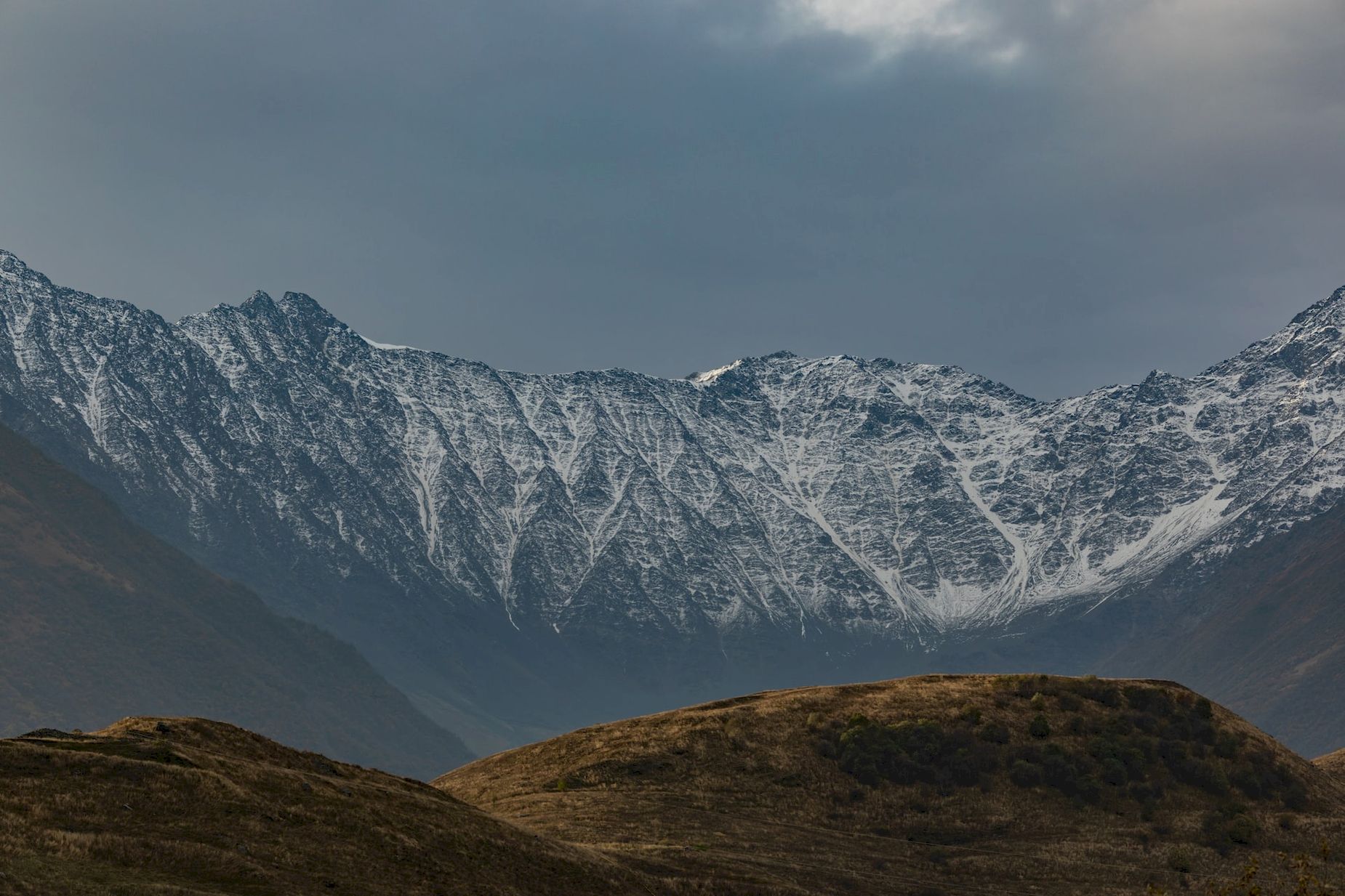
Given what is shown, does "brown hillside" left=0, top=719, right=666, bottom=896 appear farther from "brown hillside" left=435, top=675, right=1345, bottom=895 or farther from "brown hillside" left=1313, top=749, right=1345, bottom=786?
"brown hillside" left=1313, top=749, right=1345, bottom=786

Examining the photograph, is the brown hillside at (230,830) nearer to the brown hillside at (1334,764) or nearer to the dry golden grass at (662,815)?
the dry golden grass at (662,815)

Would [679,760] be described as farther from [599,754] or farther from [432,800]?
[432,800]

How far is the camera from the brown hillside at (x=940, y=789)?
86.2 meters

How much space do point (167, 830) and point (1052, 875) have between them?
54841 mm

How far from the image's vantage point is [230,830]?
54906mm

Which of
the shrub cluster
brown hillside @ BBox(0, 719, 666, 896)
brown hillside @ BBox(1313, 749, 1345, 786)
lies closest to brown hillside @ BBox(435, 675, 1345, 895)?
the shrub cluster

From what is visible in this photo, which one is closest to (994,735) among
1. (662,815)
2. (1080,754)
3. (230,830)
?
(1080,754)

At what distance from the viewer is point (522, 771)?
106 metres

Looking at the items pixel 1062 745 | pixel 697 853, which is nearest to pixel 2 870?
pixel 697 853

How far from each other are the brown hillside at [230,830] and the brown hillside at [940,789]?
14285 millimetres

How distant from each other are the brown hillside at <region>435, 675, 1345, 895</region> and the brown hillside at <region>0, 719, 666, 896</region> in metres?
14.3

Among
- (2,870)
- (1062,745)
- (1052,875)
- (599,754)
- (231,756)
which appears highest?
(1062,745)

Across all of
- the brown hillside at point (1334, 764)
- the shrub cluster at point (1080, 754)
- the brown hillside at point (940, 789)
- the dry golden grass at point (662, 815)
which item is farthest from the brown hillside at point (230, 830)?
the brown hillside at point (1334, 764)

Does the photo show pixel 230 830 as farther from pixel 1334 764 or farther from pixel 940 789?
pixel 1334 764
